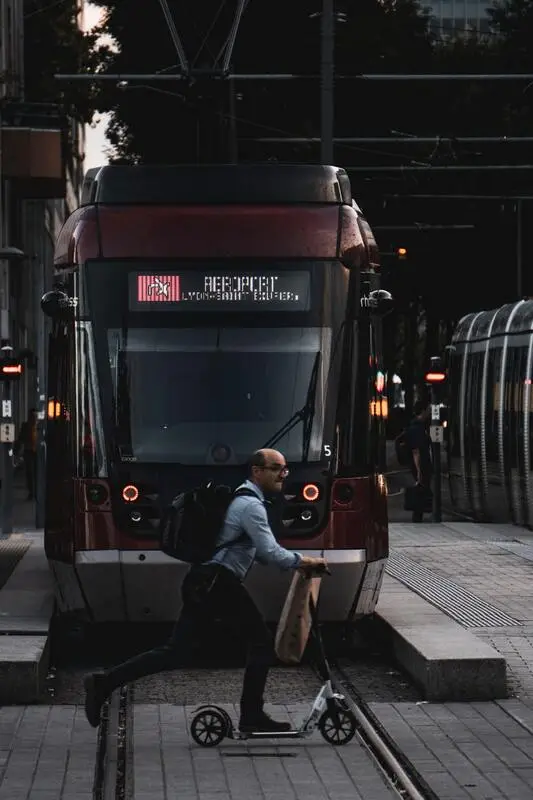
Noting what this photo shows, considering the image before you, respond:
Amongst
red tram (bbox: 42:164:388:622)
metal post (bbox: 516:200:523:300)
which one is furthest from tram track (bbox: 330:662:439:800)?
metal post (bbox: 516:200:523:300)

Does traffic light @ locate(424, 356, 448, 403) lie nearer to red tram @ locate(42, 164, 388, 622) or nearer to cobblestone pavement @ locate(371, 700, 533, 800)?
red tram @ locate(42, 164, 388, 622)

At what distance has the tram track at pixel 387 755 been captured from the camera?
340 inches

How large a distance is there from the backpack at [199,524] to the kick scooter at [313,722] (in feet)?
1.80

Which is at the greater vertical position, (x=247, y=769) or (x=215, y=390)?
(x=215, y=390)

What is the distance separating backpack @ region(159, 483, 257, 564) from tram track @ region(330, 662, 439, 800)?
3.86 ft

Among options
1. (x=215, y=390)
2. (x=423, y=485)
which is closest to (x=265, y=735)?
(x=215, y=390)

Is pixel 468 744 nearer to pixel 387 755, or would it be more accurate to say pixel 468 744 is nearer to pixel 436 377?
pixel 387 755

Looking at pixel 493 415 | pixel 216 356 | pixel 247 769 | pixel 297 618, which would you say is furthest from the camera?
pixel 493 415

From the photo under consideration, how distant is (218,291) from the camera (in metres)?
13.5

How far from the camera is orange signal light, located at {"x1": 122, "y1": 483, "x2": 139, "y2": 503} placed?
519 inches

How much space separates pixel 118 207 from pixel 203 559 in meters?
4.36

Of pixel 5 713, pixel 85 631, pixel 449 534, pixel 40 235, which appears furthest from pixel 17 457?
pixel 5 713

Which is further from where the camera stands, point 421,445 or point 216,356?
point 421,445

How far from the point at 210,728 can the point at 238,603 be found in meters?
0.59
